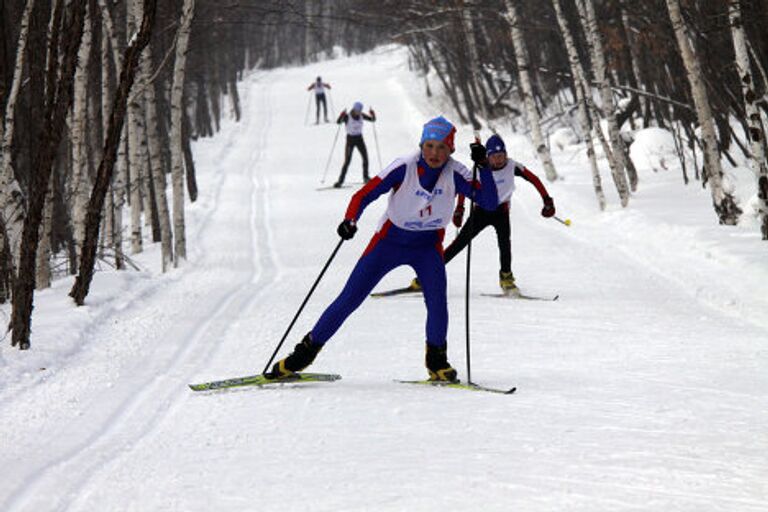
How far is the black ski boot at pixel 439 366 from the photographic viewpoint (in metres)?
6.08

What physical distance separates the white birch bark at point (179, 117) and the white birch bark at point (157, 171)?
0.16 meters

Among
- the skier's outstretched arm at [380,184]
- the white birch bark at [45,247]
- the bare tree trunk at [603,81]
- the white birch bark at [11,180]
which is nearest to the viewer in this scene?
the skier's outstretched arm at [380,184]

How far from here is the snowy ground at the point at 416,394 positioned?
4055 millimetres

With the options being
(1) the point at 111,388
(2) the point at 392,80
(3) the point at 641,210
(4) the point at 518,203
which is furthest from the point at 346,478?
(2) the point at 392,80

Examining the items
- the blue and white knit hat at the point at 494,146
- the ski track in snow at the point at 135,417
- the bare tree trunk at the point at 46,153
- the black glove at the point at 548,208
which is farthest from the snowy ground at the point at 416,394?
the blue and white knit hat at the point at 494,146

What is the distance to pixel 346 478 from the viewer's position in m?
4.18

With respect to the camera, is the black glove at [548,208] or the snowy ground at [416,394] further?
the black glove at [548,208]

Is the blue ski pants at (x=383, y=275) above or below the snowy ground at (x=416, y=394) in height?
above

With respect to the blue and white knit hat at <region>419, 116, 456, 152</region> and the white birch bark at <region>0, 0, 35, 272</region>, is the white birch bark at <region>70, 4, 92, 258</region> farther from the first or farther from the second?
the blue and white knit hat at <region>419, 116, 456, 152</region>

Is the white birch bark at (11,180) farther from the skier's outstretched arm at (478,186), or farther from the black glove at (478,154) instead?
the black glove at (478,154)

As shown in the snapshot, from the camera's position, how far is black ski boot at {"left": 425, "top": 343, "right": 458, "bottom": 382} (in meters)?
6.08

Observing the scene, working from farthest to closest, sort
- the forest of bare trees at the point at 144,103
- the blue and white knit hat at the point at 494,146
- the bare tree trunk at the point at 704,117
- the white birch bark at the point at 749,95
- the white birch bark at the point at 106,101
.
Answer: the white birch bark at the point at 106,101, the bare tree trunk at the point at 704,117, the white birch bark at the point at 749,95, the blue and white knit hat at the point at 494,146, the forest of bare trees at the point at 144,103

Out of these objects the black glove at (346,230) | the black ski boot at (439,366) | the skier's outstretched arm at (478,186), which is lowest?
the black ski boot at (439,366)

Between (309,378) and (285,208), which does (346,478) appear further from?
(285,208)
